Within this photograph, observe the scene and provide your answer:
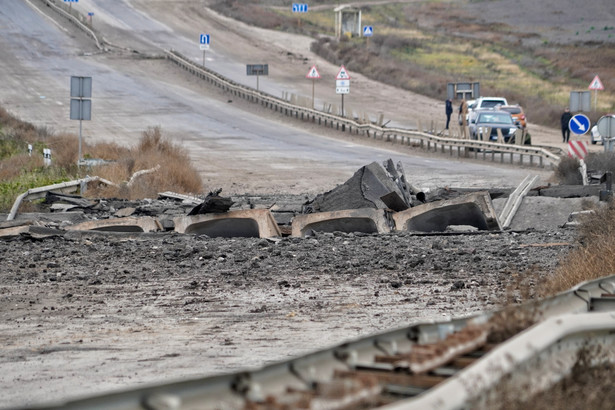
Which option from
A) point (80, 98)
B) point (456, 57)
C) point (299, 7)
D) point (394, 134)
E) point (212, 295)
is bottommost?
point (212, 295)

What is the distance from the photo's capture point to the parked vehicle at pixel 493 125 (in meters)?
43.3

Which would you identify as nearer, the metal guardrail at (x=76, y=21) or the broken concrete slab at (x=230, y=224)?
the broken concrete slab at (x=230, y=224)

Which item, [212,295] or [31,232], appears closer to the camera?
[212,295]

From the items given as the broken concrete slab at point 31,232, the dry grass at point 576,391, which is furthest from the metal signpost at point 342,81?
the dry grass at point 576,391

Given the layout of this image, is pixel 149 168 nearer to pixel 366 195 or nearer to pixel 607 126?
pixel 366 195

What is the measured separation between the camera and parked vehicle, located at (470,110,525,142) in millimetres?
43312

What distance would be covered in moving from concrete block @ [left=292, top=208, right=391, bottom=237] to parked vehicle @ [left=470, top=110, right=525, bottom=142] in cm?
2444

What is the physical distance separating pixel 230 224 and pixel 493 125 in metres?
26.5

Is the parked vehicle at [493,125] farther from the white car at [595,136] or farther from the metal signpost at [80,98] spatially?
the metal signpost at [80,98]

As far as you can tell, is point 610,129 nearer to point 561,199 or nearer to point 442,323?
point 561,199

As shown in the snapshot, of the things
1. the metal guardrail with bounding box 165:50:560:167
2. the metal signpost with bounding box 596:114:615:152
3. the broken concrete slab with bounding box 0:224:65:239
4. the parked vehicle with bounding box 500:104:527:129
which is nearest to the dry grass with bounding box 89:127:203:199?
the broken concrete slab with bounding box 0:224:65:239

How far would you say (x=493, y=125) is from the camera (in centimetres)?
4366

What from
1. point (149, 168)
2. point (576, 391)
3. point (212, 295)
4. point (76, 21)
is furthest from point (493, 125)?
point (76, 21)

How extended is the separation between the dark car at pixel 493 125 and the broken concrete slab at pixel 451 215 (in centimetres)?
2370
